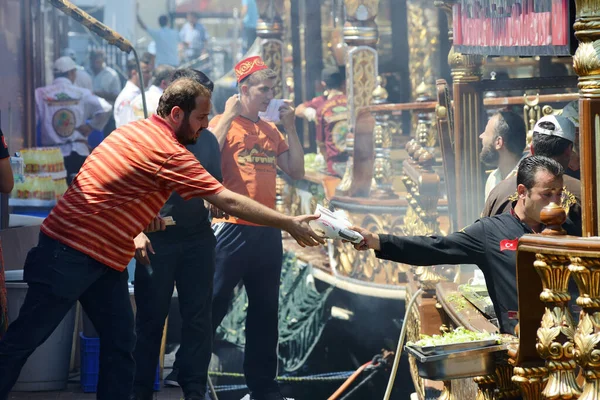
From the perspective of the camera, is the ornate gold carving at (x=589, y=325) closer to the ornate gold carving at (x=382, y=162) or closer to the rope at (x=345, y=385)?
the rope at (x=345, y=385)

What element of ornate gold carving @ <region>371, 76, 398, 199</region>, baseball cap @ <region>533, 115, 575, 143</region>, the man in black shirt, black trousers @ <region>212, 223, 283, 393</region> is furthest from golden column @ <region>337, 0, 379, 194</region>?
the man in black shirt

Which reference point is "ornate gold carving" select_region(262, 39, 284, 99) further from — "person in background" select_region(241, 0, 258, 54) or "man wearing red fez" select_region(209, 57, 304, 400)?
"person in background" select_region(241, 0, 258, 54)

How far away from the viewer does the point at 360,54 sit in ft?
40.1

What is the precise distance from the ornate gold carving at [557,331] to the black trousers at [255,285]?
3.60 m

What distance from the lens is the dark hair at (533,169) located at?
178 inches

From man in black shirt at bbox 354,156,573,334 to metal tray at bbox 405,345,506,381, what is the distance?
367 mm

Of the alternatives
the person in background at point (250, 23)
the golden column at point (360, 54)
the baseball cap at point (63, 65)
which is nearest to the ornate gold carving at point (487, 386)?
the golden column at point (360, 54)

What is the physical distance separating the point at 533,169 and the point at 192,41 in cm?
2314

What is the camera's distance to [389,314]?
9562 mm

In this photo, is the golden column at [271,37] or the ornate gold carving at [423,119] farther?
the golden column at [271,37]

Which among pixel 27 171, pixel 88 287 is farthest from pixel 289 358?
pixel 88 287

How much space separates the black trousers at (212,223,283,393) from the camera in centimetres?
698

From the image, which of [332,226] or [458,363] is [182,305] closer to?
[332,226]

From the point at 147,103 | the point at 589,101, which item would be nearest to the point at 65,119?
the point at 147,103
